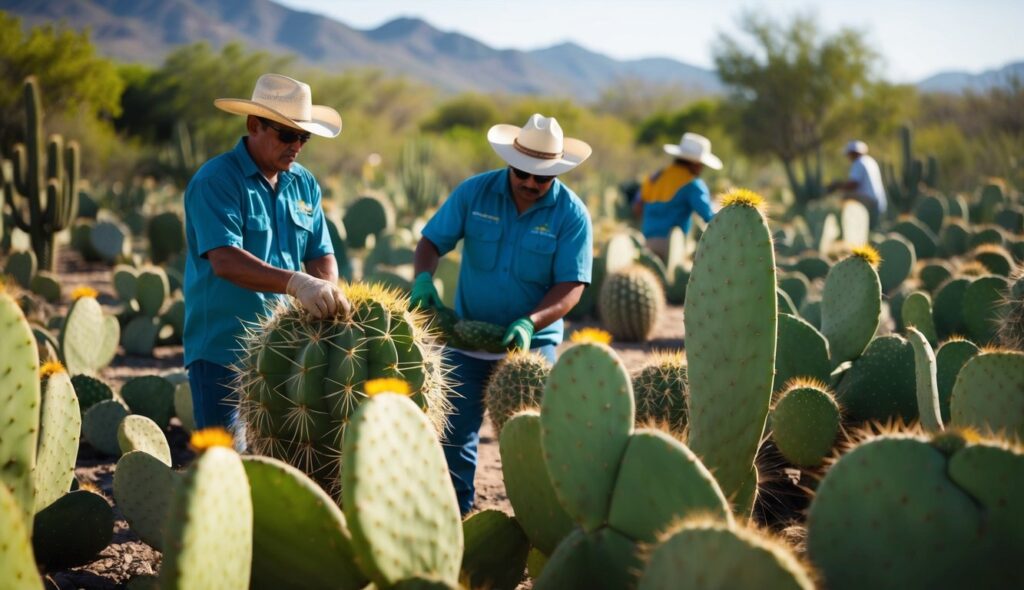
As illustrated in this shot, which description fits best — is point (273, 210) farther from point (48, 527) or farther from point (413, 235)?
point (413, 235)

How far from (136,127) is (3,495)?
33034 millimetres

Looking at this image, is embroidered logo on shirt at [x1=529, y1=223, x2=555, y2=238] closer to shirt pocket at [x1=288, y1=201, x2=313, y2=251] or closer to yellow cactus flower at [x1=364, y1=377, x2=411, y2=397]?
shirt pocket at [x1=288, y1=201, x2=313, y2=251]

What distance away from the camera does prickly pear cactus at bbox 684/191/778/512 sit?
2547mm

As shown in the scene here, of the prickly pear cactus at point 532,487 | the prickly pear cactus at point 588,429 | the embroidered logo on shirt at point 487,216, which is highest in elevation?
the embroidered logo on shirt at point 487,216

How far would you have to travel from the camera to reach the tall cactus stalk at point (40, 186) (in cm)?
912

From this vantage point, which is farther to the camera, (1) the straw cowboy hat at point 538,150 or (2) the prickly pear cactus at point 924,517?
(1) the straw cowboy hat at point 538,150

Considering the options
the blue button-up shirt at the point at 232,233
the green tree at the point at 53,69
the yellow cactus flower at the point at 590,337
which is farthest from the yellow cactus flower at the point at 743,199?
the green tree at the point at 53,69

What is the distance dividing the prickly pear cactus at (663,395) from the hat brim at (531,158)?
0.96 m

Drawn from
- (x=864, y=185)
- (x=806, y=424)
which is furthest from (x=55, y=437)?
(x=864, y=185)

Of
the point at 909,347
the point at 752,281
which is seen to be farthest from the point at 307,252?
the point at 909,347

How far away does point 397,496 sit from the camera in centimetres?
191

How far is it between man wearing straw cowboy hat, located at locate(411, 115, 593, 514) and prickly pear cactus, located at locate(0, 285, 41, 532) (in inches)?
72.4

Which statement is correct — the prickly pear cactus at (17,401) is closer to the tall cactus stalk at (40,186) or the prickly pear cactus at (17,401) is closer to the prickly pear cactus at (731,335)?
the prickly pear cactus at (731,335)

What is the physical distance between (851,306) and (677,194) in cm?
463
